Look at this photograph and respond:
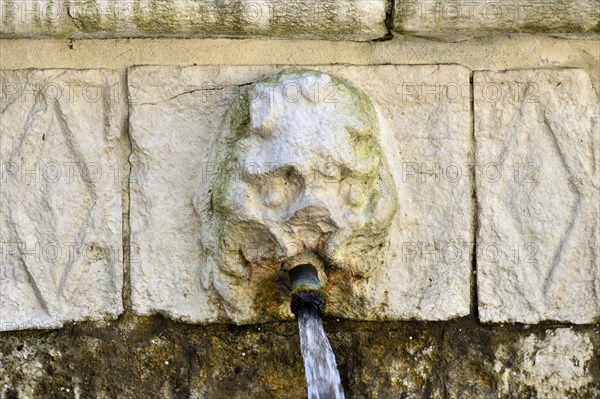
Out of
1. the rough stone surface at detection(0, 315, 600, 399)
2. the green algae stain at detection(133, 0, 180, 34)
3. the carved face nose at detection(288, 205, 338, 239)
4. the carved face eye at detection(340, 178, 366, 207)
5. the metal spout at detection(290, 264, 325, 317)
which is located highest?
the green algae stain at detection(133, 0, 180, 34)

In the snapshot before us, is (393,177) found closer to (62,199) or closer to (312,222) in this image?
(312,222)

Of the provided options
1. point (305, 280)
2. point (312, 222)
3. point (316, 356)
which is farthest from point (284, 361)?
point (312, 222)

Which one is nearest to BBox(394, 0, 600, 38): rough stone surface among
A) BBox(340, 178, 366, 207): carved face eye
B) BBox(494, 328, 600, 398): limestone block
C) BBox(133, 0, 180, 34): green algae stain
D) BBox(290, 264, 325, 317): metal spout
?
BBox(340, 178, 366, 207): carved face eye

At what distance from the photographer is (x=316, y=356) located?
7.49ft

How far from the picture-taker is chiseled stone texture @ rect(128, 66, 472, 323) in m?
2.40

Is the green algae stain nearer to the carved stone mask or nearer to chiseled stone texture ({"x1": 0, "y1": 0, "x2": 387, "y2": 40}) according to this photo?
chiseled stone texture ({"x1": 0, "y1": 0, "x2": 387, "y2": 40})

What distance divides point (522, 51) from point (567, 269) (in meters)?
0.52

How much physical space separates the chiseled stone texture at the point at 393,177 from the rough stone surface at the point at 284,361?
0.15ft

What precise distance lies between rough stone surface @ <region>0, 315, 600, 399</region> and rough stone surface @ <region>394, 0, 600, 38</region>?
69 cm

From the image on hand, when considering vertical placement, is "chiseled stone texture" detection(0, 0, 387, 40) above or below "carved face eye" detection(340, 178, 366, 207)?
above

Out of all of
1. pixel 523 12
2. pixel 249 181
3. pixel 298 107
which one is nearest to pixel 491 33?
pixel 523 12

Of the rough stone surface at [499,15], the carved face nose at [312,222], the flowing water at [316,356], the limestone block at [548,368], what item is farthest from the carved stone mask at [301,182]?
the limestone block at [548,368]

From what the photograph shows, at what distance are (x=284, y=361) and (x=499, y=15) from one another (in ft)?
3.08

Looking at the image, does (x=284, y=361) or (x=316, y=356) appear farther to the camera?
(x=284, y=361)
